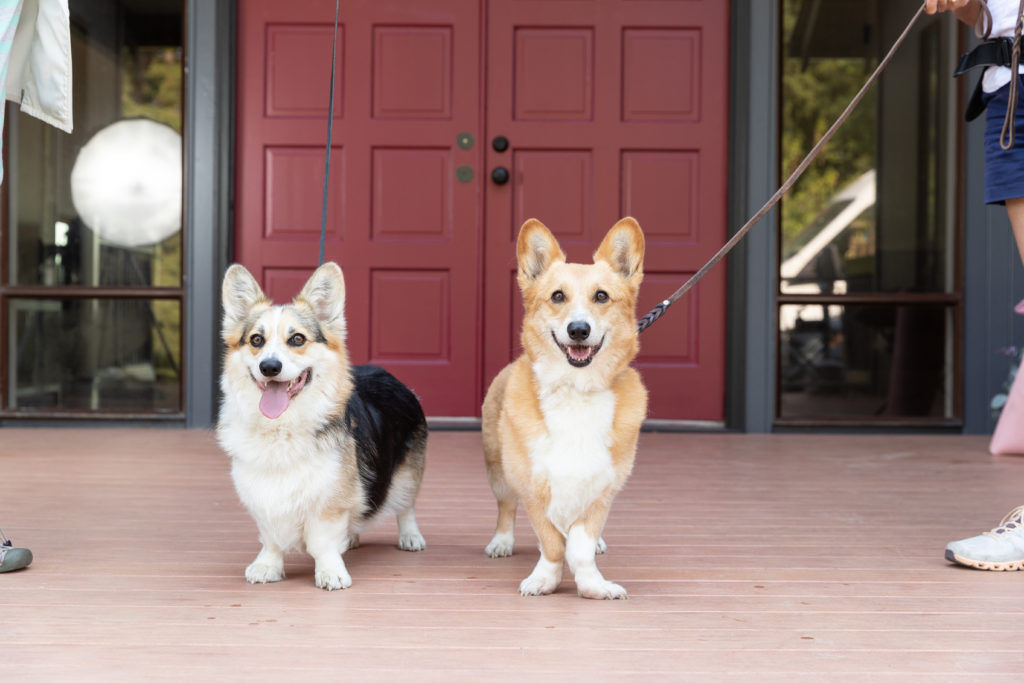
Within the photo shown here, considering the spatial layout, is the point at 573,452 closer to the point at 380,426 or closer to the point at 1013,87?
the point at 380,426

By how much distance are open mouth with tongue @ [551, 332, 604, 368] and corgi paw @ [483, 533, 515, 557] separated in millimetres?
598

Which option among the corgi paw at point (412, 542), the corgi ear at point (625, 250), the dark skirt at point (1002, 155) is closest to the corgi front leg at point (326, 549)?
the corgi paw at point (412, 542)

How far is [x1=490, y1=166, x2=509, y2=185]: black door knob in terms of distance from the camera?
5047 millimetres

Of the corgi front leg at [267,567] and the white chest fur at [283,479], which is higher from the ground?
the white chest fur at [283,479]

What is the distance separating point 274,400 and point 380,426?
36 centimetres

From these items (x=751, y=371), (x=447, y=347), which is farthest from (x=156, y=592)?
(x=751, y=371)

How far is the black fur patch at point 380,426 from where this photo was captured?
2324 mm

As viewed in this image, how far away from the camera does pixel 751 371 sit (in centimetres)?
504

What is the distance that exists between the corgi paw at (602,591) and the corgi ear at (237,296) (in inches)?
36.9

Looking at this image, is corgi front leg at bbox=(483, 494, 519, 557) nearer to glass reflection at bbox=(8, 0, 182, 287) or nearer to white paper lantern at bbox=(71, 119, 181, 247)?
glass reflection at bbox=(8, 0, 182, 287)

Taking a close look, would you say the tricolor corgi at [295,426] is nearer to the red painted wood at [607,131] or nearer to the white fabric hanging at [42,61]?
the white fabric hanging at [42,61]

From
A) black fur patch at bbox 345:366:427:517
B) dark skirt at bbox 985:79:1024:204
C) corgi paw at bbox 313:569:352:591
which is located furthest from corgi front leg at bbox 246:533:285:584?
dark skirt at bbox 985:79:1024:204

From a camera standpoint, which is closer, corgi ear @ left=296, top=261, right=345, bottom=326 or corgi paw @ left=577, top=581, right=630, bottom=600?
corgi paw @ left=577, top=581, right=630, bottom=600

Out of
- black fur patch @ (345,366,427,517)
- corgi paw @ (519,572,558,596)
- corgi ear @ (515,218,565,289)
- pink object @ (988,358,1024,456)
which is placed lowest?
corgi paw @ (519,572,558,596)
